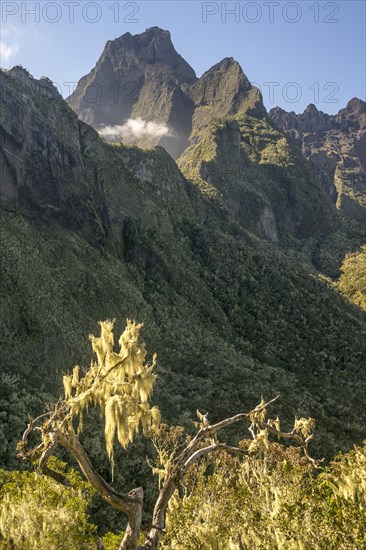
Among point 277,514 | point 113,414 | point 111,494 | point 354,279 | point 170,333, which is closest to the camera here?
point 113,414

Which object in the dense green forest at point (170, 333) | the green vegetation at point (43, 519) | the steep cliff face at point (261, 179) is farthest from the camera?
the steep cliff face at point (261, 179)

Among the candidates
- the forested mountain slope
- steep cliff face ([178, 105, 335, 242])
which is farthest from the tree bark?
steep cliff face ([178, 105, 335, 242])

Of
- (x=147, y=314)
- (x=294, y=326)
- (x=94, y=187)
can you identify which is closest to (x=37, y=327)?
(x=147, y=314)

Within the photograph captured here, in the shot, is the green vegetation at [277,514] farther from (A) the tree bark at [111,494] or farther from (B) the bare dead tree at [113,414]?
(B) the bare dead tree at [113,414]

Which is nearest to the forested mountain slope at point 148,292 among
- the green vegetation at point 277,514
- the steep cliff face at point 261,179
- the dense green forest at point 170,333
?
the dense green forest at point 170,333

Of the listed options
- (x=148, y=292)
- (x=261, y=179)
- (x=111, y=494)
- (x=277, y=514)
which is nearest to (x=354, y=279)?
(x=261, y=179)

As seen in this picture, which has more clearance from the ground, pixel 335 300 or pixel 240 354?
pixel 335 300

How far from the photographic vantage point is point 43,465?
8422 mm

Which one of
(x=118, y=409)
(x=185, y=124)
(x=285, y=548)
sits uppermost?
(x=185, y=124)

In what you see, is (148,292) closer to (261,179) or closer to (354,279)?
(354,279)

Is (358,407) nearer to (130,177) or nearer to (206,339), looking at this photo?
(206,339)

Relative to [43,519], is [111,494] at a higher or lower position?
higher

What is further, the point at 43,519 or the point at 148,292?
the point at 148,292

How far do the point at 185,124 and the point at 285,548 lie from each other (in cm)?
20294
